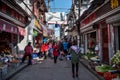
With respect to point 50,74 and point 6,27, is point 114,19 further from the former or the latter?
point 6,27

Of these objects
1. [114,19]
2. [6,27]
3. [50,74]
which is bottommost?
[50,74]

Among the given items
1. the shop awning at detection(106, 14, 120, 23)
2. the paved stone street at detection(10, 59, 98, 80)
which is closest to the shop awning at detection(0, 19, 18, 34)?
the paved stone street at detection(10, 59, 98, 80)


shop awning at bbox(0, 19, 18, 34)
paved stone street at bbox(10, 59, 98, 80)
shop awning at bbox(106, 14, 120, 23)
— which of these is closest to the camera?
paved stone street at bbox(10, 59, 98, 80)

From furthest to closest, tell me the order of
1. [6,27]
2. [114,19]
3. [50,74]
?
[6,27] < [114,19] < [50,74]

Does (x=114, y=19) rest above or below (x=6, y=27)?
above

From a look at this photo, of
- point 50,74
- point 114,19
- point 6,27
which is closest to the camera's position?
point 50,74

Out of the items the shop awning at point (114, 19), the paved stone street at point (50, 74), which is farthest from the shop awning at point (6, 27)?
the shop awning at point (114, 19)

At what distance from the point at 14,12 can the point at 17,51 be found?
16.6 feet

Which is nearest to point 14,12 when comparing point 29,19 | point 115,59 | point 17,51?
point 17,51

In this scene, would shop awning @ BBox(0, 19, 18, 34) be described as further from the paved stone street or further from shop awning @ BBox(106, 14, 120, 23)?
shop awning @ BBox(106, 14, 120, 23)

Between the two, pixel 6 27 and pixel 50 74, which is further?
pixel 6 27

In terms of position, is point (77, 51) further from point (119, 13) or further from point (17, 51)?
point (17, 51)

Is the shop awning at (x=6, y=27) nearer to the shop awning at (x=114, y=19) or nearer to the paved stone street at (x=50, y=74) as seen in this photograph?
the paved stone street at (x=50, y=74)

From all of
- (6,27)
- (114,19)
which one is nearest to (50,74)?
(6,27)
